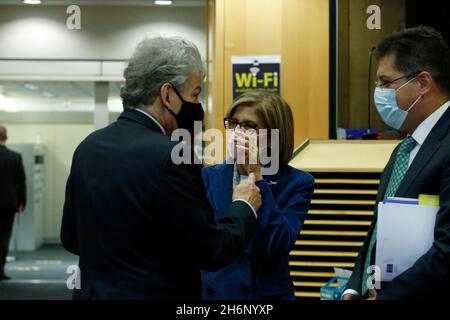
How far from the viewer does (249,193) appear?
180 cm

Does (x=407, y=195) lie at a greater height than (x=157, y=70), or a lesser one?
lesser

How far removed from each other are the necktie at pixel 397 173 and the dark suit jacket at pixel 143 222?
1.96 feet

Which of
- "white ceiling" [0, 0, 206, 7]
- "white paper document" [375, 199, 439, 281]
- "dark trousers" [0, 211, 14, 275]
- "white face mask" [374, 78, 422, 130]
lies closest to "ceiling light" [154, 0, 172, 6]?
"white ceiling" [0, 0, 206, 7]

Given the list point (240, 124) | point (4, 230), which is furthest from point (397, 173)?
point (4, 230)

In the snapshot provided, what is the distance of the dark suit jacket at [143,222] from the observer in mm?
1472

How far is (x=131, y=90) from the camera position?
163 cm

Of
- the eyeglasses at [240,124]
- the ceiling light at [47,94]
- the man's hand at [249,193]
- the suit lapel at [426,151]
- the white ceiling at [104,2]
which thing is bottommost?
the man's hand at [249,193]

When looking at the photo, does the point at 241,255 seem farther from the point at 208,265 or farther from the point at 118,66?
the point at 118,66

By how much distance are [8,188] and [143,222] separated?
16.2 feet

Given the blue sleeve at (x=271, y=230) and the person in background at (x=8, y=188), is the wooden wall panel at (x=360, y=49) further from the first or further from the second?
the person in background at (x=8, y=188)

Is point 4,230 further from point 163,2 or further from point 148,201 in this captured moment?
point 148,201

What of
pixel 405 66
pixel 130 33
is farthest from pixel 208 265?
pixel 130 33

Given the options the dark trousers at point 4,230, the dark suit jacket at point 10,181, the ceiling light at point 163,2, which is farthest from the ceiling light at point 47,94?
the ceiling light at point 163,2

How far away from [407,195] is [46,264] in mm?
6187
